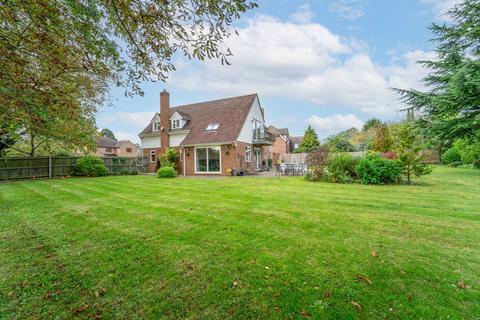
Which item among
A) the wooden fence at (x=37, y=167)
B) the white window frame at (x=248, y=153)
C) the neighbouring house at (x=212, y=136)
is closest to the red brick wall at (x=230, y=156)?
the neighbouring house at (x=212, y=136)

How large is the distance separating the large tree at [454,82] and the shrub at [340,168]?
630 cm

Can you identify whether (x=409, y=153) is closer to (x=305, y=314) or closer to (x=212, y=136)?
(x=305, y=314)

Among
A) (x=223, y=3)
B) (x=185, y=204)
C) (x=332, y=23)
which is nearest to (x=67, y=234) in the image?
(x=185, y=204)

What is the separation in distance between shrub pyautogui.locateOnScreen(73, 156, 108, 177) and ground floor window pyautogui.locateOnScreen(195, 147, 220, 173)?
741 centimetres

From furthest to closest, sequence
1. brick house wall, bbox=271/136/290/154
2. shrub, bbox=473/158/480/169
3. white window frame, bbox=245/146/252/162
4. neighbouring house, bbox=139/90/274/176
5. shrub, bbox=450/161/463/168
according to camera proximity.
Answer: brick house wall, bbox=271/136/290/154 < shrub, bbox=450/161/463/168 < shrub, bbox=473/158/480/169 < white window frame, bbox=245/146/252/162 < neighbouring house, bbox=139/90/274/176

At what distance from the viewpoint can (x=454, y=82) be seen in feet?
39.1

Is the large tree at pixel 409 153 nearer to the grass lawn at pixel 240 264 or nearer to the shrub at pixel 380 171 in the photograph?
the shrub at pixel 380 171

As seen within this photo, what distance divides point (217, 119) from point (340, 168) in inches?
465

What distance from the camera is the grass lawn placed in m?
2.30

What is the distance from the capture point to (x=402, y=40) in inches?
484

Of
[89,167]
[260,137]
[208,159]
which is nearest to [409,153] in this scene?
[260,137]

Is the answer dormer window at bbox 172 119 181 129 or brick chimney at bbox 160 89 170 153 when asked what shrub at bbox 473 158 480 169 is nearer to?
dormer window at bbox 172 119 181 129

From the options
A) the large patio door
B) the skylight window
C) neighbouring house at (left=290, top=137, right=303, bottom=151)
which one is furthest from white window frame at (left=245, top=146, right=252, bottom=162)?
neighbouring house at (left=290, top=137, right=303, bottom=151)

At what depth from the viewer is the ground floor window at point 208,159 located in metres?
18.9
